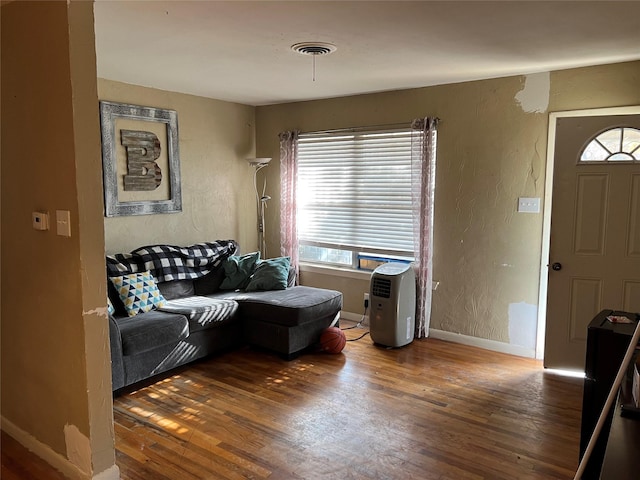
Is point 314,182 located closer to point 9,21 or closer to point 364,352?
point 364,352

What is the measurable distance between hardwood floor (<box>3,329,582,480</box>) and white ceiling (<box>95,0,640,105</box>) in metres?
2.26

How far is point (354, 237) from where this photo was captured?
200 inches

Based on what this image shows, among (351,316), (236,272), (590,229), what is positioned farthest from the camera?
(351,316)

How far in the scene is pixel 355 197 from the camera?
5.02m

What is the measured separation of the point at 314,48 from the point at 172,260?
2.24 m

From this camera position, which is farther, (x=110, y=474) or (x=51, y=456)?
(x=51, y=456)

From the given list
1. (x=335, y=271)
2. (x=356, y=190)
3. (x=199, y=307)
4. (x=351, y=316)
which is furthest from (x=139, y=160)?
(x=351, y=316)

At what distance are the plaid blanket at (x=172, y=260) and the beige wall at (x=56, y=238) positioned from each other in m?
1.34

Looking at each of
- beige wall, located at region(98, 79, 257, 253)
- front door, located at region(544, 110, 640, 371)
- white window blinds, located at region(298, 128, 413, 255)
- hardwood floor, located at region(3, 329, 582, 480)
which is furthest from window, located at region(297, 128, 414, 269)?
front door, located at region(544, 110, 640, 371)

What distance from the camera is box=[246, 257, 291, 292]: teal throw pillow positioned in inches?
178

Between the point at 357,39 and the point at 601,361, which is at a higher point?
the point at 357,39

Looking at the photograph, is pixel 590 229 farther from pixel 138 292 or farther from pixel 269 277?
pixel 138 292

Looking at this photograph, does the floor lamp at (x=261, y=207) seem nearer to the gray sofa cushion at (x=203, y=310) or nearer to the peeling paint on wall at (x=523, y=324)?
the gray sofa cushion at (x=203, y=310)

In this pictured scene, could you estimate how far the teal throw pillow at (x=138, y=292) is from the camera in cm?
367
